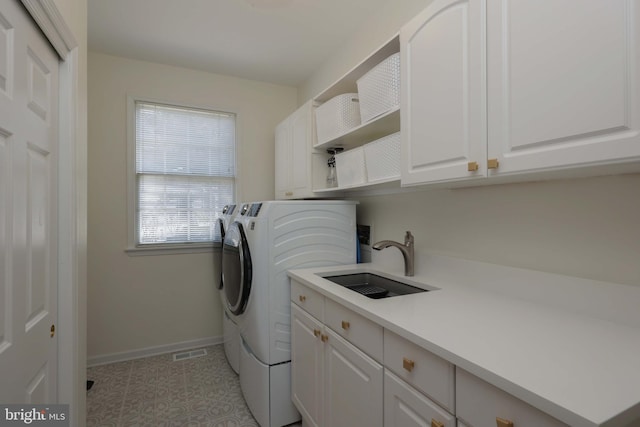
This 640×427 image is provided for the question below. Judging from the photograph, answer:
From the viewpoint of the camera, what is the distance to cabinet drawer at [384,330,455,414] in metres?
0.82

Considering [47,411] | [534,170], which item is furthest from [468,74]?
[47,411]

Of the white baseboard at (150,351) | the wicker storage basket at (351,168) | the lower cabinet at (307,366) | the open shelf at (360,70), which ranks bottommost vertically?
the white baseboard at (150,351)

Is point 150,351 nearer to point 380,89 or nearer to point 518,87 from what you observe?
point 380,89

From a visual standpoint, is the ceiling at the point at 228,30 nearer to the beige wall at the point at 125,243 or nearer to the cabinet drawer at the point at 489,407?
the beige wall at the point at 125,243

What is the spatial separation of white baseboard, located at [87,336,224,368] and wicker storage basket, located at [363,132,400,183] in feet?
7.59

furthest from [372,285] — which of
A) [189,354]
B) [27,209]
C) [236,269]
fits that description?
[189,354]

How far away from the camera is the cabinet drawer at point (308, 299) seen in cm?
151

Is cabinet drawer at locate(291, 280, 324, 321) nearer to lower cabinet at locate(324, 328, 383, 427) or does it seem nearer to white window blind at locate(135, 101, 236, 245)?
lower cabinet at locate(324, 328, 383, 427)

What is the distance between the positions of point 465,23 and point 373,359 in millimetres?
1278

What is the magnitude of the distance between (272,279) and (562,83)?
1.56 m

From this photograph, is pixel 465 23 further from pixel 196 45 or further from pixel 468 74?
pixel 196 45

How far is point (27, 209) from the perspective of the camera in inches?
39.0

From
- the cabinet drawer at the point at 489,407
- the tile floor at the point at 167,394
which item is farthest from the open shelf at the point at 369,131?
the tile floor at the point at 167,394

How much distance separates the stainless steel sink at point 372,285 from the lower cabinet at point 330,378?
328mm
